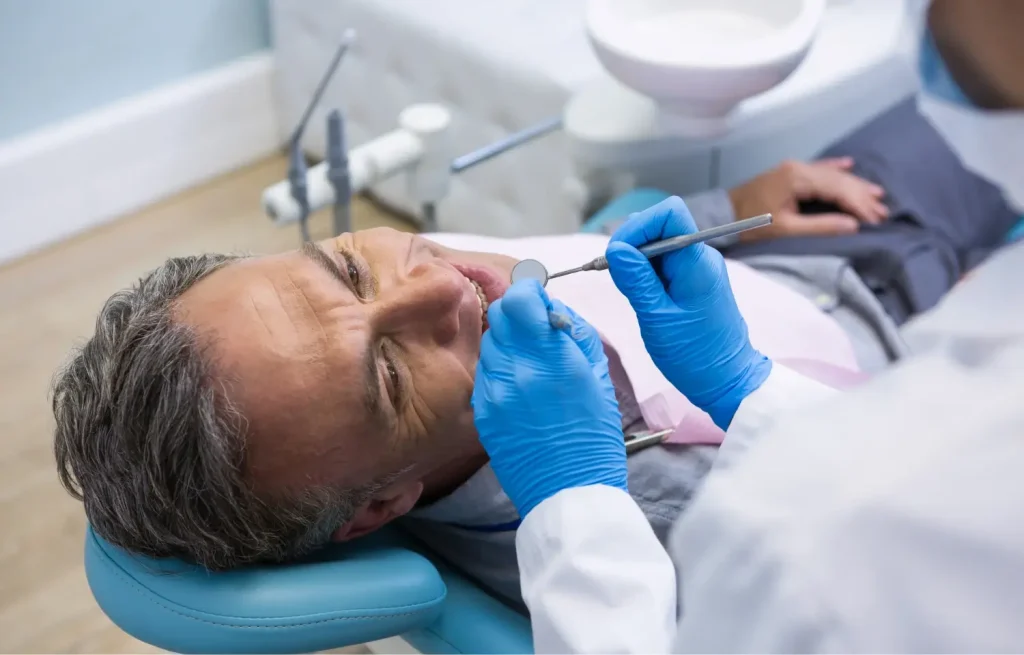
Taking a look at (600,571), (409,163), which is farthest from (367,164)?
(600,571)

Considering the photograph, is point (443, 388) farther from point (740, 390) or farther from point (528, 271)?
point (740, 390)

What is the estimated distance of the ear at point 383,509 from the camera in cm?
116

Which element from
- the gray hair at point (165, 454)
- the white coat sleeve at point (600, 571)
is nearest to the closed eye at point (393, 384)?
the gray hair at point (165, 454)

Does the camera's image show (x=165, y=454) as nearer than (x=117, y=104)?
Yes

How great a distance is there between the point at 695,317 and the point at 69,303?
1.74 metres

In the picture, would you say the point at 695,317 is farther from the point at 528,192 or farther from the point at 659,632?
the point at 528,192

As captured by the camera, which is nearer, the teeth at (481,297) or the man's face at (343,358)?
the man's face at (343,358)

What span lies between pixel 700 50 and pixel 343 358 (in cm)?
84

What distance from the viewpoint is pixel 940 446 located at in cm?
54

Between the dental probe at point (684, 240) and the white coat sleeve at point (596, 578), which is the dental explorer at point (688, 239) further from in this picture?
the white coat sleeve at point (596, 578)

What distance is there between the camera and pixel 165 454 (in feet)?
3.42

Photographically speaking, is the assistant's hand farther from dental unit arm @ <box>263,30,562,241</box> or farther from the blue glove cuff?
the blue glove cuff

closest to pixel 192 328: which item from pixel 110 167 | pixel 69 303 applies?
pixel 69 303

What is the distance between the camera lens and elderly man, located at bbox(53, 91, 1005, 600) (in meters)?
1.05
